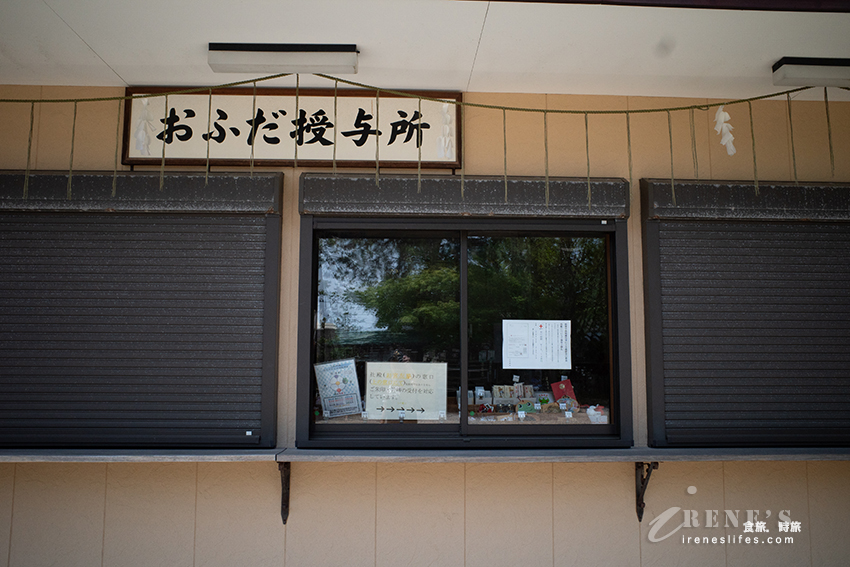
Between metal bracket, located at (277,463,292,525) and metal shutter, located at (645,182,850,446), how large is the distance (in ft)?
7.00

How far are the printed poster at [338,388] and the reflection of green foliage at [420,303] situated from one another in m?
0.36

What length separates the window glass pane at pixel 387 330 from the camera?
3.27 metres

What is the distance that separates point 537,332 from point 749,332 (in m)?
1.24

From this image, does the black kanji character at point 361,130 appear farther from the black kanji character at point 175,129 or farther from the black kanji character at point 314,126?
the black kanji character at point 175,129

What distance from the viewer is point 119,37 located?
9.23 ft

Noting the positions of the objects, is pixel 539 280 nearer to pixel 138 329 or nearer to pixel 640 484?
pixel 640 484

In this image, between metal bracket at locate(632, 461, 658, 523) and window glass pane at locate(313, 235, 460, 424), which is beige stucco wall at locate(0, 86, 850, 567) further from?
window glass pane at locate(313, 235, 460, 424)

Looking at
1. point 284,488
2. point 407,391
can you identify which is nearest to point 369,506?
point 284,488

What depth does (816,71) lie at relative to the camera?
294 centimetres

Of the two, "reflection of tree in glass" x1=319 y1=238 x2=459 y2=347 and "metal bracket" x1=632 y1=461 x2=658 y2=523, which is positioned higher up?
"reflection of tree in glass" x1=319 y1=238 x2=459 y2=347

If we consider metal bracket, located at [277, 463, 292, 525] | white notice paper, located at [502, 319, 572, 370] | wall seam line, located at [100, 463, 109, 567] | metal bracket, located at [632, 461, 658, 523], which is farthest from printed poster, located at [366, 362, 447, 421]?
wall seam line, located at [100, 463, 109, 567]

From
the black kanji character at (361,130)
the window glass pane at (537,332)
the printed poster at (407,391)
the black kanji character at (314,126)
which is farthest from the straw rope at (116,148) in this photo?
the window glass pane at (537,332)

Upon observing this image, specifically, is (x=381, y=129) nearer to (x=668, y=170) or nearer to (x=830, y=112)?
(x=668, y=170)

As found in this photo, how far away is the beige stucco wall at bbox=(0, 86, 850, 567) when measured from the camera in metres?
3.10
